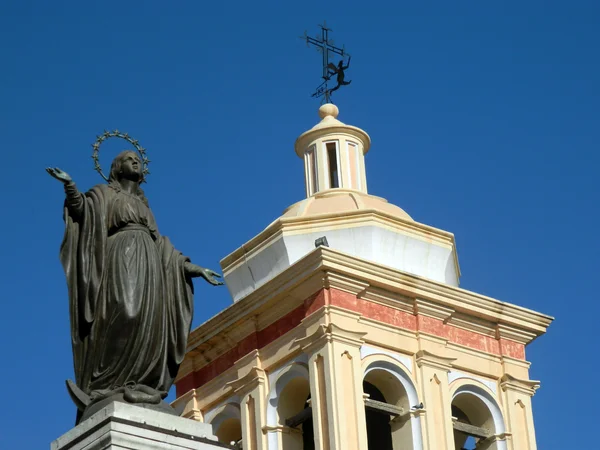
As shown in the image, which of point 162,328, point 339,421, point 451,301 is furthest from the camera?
point 451,301

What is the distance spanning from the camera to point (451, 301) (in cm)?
3002

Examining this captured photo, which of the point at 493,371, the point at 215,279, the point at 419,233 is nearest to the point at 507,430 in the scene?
the point at 493,371

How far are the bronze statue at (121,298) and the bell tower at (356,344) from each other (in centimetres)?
1246

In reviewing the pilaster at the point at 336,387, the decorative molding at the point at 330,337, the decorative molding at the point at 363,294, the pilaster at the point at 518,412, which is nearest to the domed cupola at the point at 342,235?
the decorative molding at the point at 363,294

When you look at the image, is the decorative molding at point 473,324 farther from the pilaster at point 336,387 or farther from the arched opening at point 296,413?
the arched opening at point 296,413

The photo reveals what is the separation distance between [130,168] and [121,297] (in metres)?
1.32

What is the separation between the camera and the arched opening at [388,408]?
96.2 ft

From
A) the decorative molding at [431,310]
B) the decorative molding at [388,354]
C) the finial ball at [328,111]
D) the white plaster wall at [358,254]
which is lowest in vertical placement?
the decorative molding at [388,354]

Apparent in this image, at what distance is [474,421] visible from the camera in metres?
30.9

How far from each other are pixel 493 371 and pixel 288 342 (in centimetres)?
316

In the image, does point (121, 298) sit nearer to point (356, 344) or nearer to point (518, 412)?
point (356, 344)

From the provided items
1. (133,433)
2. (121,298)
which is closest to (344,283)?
(121,298)

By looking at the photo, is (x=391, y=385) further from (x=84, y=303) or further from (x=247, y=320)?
(x=84, y=303)

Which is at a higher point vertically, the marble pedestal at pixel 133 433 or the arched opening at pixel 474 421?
the arched opening at pixel 474 421
